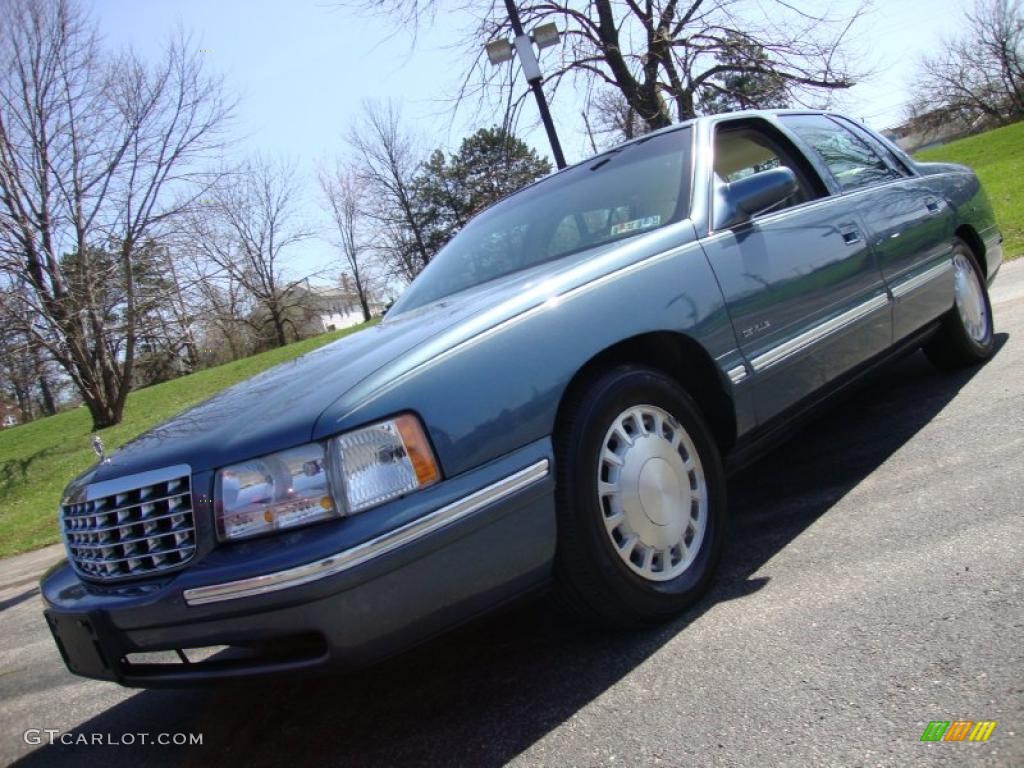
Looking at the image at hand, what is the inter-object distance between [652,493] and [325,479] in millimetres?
1055

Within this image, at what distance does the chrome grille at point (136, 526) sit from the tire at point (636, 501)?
101 centimetres

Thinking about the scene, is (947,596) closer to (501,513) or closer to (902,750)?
(902,750)

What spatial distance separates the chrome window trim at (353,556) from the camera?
5.94 feet

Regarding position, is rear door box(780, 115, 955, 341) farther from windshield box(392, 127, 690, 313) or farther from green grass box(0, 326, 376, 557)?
green grass box(0, 326, 376, 557)

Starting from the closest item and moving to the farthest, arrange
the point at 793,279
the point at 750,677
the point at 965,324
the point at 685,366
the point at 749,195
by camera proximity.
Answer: the point at 750,677, the point at 685,366, the point at 749,195, the point at 793,279, the point at 965,324

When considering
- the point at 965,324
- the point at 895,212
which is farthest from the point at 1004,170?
the point at 895,212

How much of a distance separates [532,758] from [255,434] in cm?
107

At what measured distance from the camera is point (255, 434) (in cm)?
201

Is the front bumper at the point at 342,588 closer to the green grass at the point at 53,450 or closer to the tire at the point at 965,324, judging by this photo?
the tire at the point at 965,324

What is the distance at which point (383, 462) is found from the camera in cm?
194

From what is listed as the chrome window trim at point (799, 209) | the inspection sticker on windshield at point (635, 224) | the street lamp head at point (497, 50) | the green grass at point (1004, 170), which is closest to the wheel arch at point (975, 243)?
the chrome window trim at point (799, 209)

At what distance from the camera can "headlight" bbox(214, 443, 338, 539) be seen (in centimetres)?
190

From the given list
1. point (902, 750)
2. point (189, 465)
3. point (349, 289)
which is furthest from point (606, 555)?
point (349, 289)

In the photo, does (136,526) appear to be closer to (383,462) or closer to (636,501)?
(383,462)
